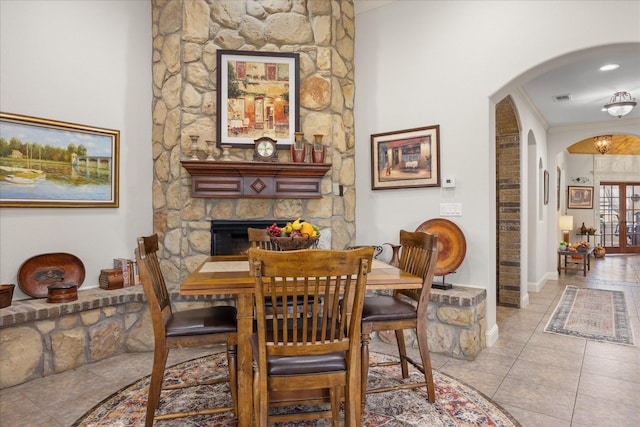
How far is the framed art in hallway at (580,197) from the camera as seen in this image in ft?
34.4

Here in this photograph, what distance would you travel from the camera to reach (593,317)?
427 centimetres

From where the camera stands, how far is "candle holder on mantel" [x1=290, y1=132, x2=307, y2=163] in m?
3.58

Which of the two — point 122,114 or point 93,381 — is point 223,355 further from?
point 122,114

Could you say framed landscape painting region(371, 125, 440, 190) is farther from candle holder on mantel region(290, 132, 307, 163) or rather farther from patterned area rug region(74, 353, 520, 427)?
patterned area rug region(74, 353, 520, 427)

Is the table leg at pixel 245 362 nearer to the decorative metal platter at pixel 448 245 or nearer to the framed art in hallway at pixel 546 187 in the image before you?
the decorative metal platter at pixel 448 245

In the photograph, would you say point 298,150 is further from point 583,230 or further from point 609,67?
point 583,230

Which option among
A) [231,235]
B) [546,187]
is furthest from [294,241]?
[546,187]

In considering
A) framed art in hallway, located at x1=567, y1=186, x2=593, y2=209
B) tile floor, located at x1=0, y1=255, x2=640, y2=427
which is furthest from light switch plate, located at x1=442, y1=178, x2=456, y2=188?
framed art in hallway, located at x1=567, y1=186, x2=593, y2=209

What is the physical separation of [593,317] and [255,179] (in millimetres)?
4023

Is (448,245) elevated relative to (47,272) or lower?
elevated

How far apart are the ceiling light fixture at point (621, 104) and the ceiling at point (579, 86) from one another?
11 cm

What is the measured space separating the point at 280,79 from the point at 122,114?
4.98 ft

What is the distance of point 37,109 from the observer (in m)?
3.03

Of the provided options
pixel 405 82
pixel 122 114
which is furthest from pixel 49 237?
pixel 405 82
